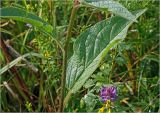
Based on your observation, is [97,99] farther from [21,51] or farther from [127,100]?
[21,51]

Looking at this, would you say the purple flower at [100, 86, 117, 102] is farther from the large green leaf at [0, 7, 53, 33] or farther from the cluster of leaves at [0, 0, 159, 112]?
the large green leaf at [0, 7, 53, 33]

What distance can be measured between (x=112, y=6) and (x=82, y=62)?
0.18 metres

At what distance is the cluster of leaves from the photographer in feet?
2.70

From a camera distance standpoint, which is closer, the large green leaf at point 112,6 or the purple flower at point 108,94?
Answer: the large green leaf at point 112,6

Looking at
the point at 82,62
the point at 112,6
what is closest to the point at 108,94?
the point at 82,62

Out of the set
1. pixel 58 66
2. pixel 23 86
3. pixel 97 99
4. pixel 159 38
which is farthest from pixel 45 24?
pixel 159 38

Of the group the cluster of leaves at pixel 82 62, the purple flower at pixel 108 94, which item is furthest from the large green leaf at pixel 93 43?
the purple flower at pixel 108 94

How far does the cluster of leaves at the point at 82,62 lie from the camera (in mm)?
824

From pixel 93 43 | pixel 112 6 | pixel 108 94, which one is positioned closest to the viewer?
pixel 112 6

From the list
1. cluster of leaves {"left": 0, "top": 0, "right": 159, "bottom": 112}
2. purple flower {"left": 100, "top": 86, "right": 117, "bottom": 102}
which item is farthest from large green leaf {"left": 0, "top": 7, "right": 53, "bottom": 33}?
purple flower {"left": 100, "top": 86, "right": 117, "bottom": 102}

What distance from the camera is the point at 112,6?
70 centimetres

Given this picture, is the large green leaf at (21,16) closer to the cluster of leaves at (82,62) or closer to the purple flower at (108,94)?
the cluster of leaves at (82,62)

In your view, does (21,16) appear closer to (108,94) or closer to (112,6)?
(112,6)

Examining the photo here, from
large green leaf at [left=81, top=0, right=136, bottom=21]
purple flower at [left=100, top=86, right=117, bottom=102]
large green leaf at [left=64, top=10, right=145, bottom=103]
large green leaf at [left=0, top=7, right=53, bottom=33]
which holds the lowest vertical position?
purple flower at [left=100, top=86, right=117, bottom=102]
